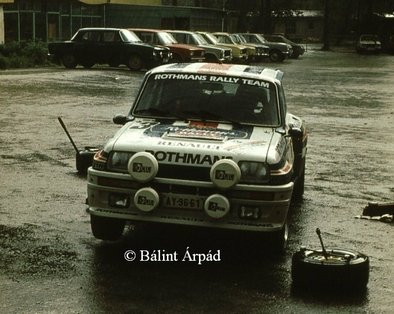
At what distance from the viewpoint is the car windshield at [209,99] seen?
8.70 m

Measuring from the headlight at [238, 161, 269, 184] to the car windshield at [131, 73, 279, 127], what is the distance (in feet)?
3.77

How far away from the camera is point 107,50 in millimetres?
36406

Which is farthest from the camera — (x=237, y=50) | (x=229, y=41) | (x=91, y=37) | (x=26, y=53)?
(x=229, y=41)

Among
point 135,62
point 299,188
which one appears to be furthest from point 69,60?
point 299,188

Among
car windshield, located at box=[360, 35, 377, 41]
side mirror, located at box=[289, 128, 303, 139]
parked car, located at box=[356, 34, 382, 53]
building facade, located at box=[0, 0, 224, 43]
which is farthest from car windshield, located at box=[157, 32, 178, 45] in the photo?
car windshield, located at box=[360, 35, 377, 41]

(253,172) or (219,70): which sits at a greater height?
(219,70)

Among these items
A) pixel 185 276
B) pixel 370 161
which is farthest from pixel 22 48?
pixel 185 276

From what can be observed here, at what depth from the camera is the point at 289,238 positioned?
8.61m

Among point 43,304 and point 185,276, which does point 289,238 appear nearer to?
point 185,276

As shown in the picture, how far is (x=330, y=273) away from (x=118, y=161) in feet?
6.99

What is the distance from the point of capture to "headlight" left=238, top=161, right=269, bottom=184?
750cm

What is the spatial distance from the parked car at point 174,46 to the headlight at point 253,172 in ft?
97.0

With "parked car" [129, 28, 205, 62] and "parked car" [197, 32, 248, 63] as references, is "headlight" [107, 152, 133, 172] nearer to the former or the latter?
"parked car" [129, 28, 205, 62]

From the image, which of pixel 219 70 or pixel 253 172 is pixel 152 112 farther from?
pixel 253 172
